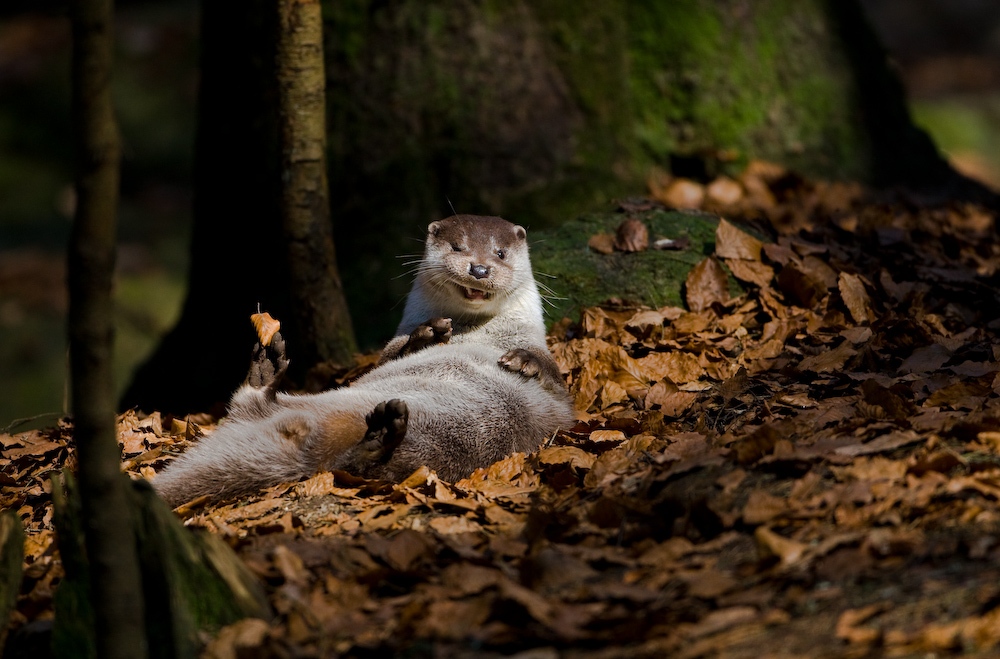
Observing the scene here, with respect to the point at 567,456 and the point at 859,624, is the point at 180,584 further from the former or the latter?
the point at 859,624

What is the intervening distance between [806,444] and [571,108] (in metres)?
3.84

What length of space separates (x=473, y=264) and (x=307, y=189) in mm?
1166

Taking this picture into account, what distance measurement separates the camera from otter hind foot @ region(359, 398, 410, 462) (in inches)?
137

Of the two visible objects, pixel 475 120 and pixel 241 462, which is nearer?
pixel 241 462

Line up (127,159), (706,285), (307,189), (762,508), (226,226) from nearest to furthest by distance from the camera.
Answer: (762,508) < (307,189) < (706,285) < (226,226) < (127,159)

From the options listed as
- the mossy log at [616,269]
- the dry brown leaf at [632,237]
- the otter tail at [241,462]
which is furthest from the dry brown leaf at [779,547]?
the dry brown leaf at [632,237]

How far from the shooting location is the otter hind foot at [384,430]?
3490 mm

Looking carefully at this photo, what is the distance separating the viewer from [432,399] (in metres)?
3.87

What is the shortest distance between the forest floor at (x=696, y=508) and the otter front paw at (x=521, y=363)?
1.18 ft

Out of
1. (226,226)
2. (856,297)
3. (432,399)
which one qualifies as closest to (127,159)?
(226,226)

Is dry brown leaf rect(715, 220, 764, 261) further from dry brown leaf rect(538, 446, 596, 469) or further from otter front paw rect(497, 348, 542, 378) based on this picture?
dry brown leaf rect(538, 446, 596, 469)

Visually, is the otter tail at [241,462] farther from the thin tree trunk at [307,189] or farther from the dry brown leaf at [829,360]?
the dry brown leaf at [829,360]

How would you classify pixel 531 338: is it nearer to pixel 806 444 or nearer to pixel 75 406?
pixel 806 444

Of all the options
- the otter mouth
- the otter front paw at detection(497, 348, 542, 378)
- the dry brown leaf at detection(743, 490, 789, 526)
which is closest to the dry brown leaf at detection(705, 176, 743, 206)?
the otter mouth
